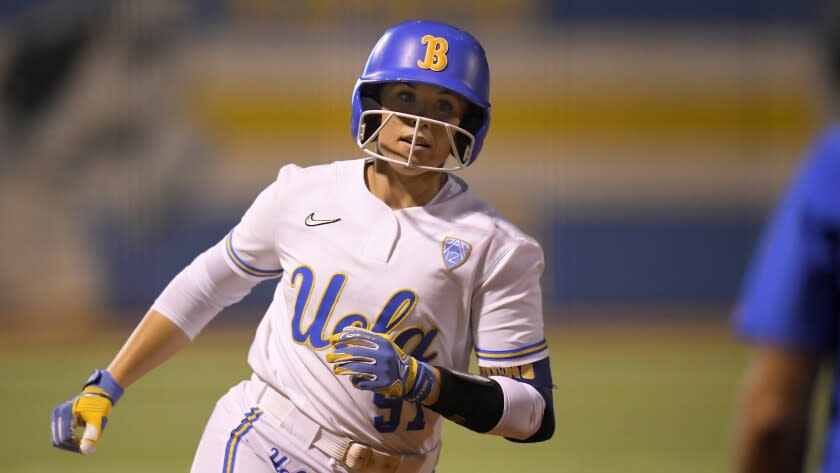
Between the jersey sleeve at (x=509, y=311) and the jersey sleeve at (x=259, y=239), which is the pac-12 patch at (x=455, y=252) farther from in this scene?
the jersey sleeve at (x=259, y=239)

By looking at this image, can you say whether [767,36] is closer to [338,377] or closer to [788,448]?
[338,377]

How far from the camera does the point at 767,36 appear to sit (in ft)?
49.3

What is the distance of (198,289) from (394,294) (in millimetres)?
734

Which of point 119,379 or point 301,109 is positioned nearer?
point 119,379

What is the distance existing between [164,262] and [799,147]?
825 cm

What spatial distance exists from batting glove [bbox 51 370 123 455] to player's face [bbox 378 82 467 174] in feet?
3.75

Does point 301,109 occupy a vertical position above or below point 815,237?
below

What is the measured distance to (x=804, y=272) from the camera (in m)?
1.67

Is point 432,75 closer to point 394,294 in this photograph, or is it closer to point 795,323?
point 394,294

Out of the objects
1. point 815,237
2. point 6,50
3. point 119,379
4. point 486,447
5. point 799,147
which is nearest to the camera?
point 815,237

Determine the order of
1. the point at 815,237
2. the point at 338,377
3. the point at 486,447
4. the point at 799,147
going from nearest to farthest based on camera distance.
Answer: the point at 815,237
the point at 338,377
the point at 486,447
the point at 799,147

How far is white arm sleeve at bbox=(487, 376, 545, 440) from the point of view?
3.27 m

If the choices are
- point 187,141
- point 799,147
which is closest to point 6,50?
point 187,141

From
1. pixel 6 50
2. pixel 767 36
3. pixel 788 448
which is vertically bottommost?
pixel 6 50
